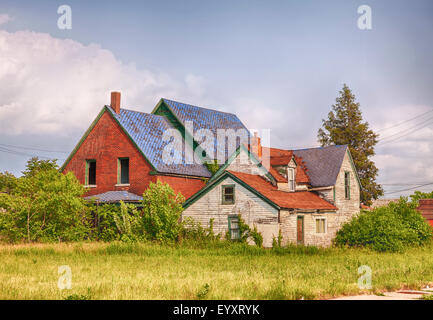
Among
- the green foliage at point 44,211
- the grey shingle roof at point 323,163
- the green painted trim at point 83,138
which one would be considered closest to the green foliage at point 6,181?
the green painted trim at point 83,138

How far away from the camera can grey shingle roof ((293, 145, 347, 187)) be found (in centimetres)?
3747

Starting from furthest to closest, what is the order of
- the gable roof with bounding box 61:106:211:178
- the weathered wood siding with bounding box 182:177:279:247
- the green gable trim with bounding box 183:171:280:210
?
the gable roof with bounding box 61:106:211:178 < the green gable trim with bounding box 183:171:280:210 < the weathered wood siding with bounding box 182:177:279:247

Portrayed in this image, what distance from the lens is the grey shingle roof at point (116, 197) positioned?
3541 cm

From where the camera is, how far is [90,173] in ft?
133

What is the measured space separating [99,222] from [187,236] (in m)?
6.81

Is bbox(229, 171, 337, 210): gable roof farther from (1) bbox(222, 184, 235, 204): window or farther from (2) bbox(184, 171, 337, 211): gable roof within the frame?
(1) bbox(222, 184, 235, 204): window

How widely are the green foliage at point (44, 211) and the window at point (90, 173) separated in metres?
5.36

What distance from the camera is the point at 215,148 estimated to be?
41.7 meters

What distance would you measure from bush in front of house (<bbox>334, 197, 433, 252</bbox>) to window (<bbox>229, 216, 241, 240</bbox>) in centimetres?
690

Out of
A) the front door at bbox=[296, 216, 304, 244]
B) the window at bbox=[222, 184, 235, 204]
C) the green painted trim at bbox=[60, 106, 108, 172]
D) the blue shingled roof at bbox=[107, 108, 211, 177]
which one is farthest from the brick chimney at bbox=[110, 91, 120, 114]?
the front door at bbox=[296, 216, 304, 244]

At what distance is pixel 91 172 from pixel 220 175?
12.3 m

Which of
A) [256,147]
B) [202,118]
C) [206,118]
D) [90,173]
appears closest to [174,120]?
[202,118]
